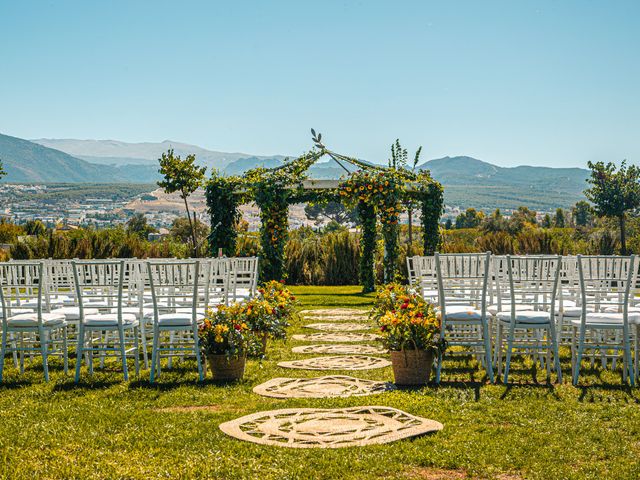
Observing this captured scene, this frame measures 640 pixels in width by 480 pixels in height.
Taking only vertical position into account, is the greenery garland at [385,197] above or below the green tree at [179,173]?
below

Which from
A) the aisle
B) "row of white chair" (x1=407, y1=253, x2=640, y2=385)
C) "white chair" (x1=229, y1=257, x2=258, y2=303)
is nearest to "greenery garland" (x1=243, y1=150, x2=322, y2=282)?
"white chair" (x1=229, y1=257, x2=258, y2=303)

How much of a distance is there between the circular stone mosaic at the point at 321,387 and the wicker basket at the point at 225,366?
13.2 inches

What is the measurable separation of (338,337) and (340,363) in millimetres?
2121

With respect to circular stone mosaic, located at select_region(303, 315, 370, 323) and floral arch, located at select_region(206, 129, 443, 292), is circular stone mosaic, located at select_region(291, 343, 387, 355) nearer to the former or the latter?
circular stone mosaic, located at select_region(303, 315, 370, 323)

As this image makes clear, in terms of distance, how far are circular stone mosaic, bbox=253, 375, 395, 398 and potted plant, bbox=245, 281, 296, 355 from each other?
1.67 meters

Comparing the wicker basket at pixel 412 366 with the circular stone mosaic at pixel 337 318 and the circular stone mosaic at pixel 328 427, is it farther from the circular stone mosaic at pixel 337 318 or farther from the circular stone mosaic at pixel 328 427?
the circular stone mosaic at pixel 337 318

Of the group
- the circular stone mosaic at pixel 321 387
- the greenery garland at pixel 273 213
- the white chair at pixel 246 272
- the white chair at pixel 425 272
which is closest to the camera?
the circular stone mosaic at pixel 321 387

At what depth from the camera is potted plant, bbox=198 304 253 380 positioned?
22.5 feet

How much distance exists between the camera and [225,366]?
6.89 metres

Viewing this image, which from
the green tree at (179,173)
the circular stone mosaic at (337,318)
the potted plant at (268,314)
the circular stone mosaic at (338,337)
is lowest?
the circular stone mosaic at (338,337)

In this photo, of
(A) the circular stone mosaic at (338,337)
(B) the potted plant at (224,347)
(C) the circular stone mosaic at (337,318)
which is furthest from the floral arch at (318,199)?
(B) the potted plant at (224,347)

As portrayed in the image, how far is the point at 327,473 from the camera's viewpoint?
418cm

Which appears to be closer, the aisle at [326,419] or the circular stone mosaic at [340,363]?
the aisle at [326,419]

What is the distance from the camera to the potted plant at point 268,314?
8.59m
